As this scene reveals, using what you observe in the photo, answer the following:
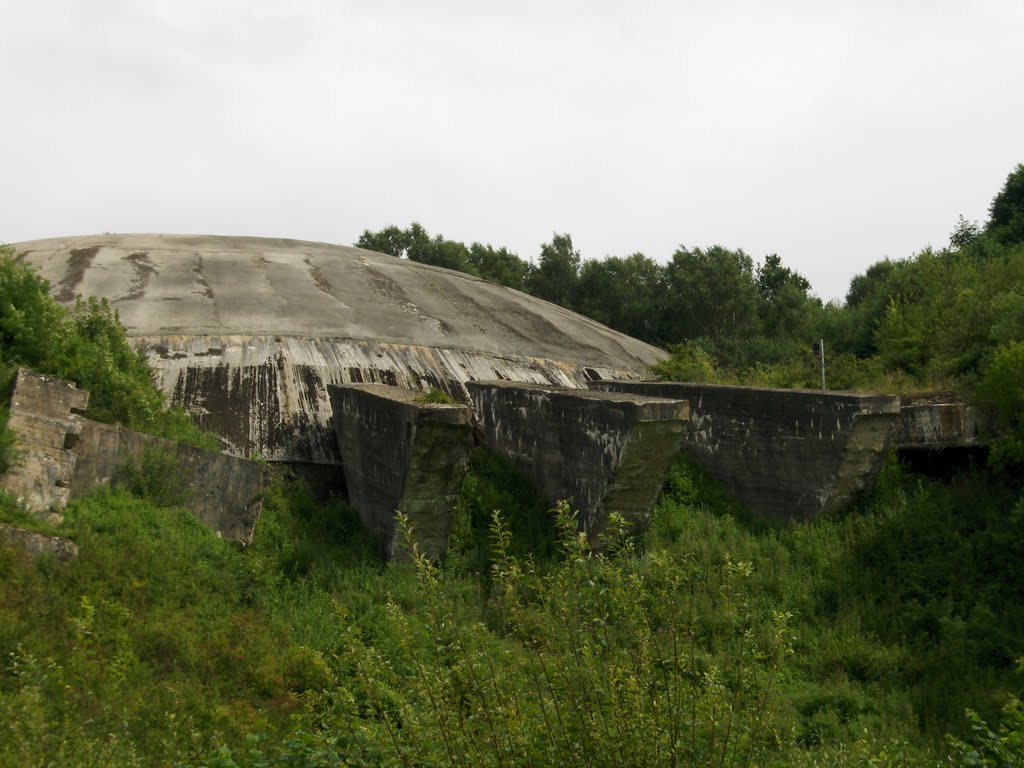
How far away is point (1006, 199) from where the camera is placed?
2306cm

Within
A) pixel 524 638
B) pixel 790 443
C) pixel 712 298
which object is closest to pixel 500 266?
pixel 712 298

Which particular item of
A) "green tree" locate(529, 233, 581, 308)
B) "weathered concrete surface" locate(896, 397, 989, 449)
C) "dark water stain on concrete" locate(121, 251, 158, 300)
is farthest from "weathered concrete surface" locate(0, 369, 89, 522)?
"green tree" locate(529, 233, 581, 308)

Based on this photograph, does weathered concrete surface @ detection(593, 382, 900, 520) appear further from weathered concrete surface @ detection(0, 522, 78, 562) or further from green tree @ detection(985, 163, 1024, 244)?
green tree @ detection(985, 163, 1024, 244)

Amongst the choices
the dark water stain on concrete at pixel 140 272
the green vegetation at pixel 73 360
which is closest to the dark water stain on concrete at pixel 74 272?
the dark water stain on concrete at pixel 140 272

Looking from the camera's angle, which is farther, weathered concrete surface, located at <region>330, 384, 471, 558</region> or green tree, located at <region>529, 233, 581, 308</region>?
green tree, located at <region>529, 233, 581, 308</region>

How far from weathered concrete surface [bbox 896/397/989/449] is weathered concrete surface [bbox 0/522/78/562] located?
996 centimetres

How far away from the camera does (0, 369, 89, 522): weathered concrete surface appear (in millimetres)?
9391

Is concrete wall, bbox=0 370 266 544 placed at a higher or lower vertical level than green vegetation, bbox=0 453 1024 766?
higher

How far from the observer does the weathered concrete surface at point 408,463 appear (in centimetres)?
1068

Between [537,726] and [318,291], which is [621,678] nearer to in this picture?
[537,726]

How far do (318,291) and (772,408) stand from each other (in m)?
8.96

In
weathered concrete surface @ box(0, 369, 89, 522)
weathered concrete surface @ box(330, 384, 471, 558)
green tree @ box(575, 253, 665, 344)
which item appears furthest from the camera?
green tree @ box(575, 253, 665, 344)

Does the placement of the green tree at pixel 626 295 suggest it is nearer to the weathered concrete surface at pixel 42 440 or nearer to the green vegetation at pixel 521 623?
the green vegetation at pixel 521 623

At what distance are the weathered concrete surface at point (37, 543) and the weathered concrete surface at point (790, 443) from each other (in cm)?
797
